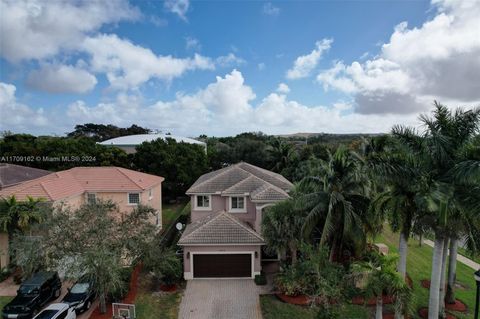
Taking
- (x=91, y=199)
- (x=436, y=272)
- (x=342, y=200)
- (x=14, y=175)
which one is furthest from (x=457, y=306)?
(x=14, y=175)

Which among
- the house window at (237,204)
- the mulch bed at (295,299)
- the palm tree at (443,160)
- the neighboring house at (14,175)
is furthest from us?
the neighboring house at (14,175)

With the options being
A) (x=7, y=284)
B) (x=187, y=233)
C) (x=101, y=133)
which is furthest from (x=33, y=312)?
(x=101, y=133)

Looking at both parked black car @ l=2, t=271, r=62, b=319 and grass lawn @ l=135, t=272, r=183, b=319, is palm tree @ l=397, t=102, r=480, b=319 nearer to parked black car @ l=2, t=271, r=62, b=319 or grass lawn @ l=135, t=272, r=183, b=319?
grass lawn @ l=135, t=272, r=183, b=319

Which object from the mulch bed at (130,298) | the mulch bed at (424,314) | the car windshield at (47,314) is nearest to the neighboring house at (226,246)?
the mulch bed at (130,298)

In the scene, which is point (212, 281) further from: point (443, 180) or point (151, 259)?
point (443, 180)

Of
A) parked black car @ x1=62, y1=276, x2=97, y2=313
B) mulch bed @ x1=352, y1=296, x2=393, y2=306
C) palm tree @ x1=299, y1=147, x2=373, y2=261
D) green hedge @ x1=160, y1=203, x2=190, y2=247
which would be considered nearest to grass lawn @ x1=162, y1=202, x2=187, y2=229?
green hedge @ x1=160, y1=203, x2=190, y2=247

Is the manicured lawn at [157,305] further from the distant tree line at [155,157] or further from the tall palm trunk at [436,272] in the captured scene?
the distant tree line at [155,157]

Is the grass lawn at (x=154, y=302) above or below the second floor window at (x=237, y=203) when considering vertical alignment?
below
